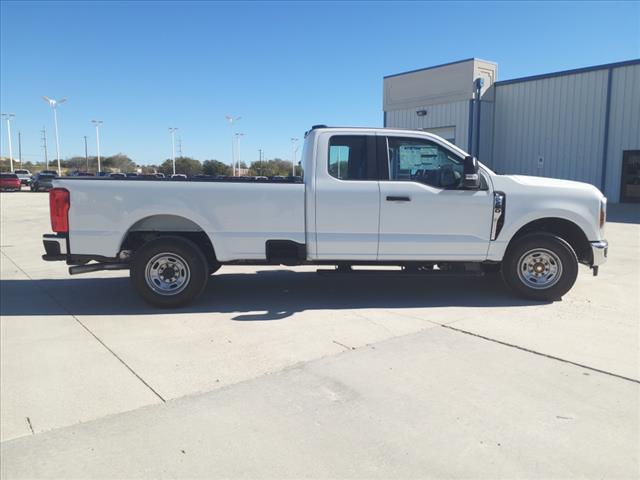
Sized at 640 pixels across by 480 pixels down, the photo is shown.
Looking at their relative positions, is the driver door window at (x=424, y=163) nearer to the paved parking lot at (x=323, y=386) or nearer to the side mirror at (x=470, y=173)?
the side mirror at (x=470, y=173)

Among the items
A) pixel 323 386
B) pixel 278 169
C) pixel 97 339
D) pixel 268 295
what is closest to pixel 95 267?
pixel 97 339

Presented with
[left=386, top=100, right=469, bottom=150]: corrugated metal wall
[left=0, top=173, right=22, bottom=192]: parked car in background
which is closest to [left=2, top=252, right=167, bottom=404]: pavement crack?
[left=386, top=100, right=469, bottom=150]: corrugated metal wall

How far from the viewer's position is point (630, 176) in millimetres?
23469

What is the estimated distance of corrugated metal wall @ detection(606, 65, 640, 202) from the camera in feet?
74.2

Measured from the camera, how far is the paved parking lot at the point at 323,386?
294 centimetres

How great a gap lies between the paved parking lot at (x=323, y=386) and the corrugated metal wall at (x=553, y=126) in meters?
20.4

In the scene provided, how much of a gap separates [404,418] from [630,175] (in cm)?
2474

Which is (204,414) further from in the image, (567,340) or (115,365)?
(567,340)

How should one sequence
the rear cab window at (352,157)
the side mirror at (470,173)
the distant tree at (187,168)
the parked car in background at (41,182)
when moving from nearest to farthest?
the side mirror at (470,173) < the rear cab window at (352,157) < the distant tree at (187,168) < the parked car in background at (41,182)

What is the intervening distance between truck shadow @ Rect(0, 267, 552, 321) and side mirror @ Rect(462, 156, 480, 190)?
1.51m

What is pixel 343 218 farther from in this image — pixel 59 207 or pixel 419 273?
pixel 59 207

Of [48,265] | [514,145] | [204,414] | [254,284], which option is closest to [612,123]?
[514,145]

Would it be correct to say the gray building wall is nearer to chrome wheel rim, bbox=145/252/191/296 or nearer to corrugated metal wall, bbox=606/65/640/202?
corrugated metal wall, bbox=606/65/640/202

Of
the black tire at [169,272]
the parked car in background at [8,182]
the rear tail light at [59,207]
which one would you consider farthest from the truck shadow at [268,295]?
the parked car in background at [8,182]
